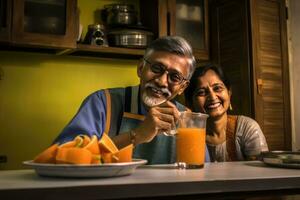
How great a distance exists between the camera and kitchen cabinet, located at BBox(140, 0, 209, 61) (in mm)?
2633

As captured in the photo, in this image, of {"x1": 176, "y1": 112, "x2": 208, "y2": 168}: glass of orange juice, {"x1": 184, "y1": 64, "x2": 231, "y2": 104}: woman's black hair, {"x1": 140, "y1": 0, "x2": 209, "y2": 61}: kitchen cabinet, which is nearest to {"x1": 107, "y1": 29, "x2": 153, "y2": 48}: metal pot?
{"x1": 140, "y1": 0, "x2": 209, "y2": 61}: kitchen cabinet

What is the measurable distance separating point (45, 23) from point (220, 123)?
1.17m

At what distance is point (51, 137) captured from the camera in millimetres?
2545

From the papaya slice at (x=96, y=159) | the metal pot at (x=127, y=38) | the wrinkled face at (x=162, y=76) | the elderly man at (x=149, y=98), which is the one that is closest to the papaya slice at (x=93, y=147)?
the papaya slice at (x=96, y=159)

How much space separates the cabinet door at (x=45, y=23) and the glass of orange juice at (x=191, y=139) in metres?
1.38

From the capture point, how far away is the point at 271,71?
8.72 feet

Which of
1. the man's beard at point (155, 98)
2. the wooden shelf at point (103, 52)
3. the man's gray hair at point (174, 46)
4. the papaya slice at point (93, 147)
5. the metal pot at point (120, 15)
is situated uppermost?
the metal pot at point (120, 15)

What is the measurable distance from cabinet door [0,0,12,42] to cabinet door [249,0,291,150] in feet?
5.02

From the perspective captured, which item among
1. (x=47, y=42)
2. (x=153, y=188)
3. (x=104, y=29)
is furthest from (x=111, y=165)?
(x=104, y=29)

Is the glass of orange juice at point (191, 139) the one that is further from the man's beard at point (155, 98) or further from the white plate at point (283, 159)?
the man's beard at point (155, 98)

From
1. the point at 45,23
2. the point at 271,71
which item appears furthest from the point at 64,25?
the point at 271,71

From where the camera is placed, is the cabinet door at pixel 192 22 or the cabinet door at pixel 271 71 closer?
the cabinet door at pixel 271 71

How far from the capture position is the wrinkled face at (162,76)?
1.52m

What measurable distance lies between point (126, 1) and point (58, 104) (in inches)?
Result: 35.5
